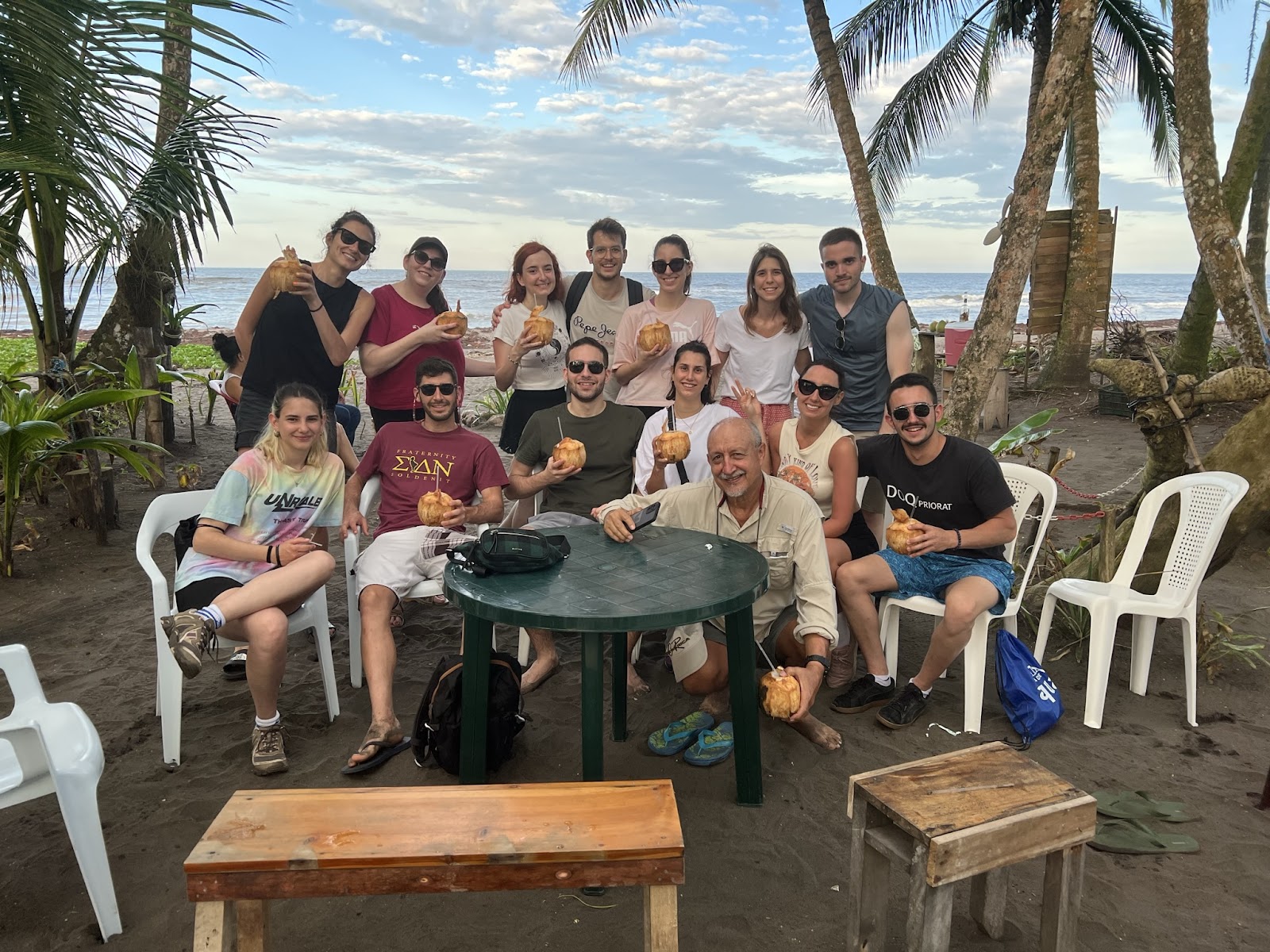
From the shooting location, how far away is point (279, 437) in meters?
3.92

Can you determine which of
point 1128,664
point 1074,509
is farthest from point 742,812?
point 1074,509

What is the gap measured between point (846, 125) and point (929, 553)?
26.3 ft

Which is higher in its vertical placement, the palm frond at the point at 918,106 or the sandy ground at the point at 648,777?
the palm frond at the point at 918,106

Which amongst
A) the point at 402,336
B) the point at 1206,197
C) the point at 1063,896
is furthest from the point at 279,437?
the point at 1206,197

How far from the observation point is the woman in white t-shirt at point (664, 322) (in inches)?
189

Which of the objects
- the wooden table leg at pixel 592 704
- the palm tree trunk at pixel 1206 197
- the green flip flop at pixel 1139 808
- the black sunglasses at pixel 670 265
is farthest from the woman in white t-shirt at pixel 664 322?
the palm tree trunk at pixel 1206 197

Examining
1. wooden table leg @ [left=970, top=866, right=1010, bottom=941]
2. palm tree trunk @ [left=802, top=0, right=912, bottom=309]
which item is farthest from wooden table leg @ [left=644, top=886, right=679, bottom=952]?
palm tree trunk @ [left=802, top=0, right=912, bottom=309]

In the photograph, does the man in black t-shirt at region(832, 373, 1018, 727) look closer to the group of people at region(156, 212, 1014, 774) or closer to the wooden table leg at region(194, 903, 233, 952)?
the group of people at region(156, 212, 1014, 774)

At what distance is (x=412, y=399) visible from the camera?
16.2 feet

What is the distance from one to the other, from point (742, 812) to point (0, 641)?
434 cm

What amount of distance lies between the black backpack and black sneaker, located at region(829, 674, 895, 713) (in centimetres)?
149

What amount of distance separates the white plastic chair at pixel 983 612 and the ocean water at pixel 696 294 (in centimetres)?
2121

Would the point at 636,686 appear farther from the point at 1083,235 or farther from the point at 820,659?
the point at 1083,235

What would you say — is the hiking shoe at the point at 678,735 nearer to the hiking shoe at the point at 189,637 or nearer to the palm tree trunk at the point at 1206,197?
the hiking shoe at the point at 189,637
